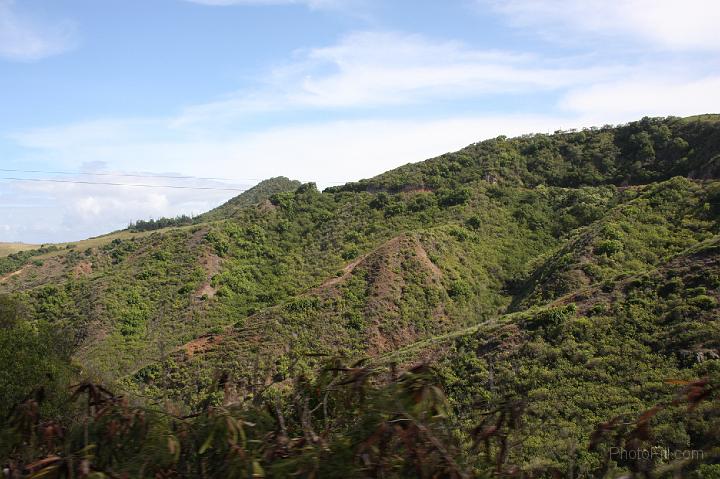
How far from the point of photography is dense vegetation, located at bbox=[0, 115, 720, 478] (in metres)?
3.15

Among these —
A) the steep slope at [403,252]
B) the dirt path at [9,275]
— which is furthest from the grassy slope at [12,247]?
the dirt path at [9,275]

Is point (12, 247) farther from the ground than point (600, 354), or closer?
farther from the ground

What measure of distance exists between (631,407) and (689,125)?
1564 inches

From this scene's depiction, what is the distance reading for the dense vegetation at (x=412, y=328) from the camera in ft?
10.3

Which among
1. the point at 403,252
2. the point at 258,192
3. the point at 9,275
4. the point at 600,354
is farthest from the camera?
the point at 258,192

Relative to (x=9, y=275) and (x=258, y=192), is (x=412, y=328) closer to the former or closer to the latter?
(x=9, y=275)

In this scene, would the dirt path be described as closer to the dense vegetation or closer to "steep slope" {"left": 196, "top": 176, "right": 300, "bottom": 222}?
the dense vegetation

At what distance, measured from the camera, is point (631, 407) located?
43.8 ft

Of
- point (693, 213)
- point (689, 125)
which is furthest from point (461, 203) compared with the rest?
point (689, 125)

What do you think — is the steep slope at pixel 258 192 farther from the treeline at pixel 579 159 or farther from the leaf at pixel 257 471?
the leaf at pixel 257 471

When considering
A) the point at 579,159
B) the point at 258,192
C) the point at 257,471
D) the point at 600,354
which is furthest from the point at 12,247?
the point at 257,471

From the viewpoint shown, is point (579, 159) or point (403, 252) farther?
point (579, 159)

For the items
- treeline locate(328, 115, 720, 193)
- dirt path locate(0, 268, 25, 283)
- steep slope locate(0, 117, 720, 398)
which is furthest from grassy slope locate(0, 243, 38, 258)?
treeline locate(328, 115, 720, 193)

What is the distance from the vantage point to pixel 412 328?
1142 inches
